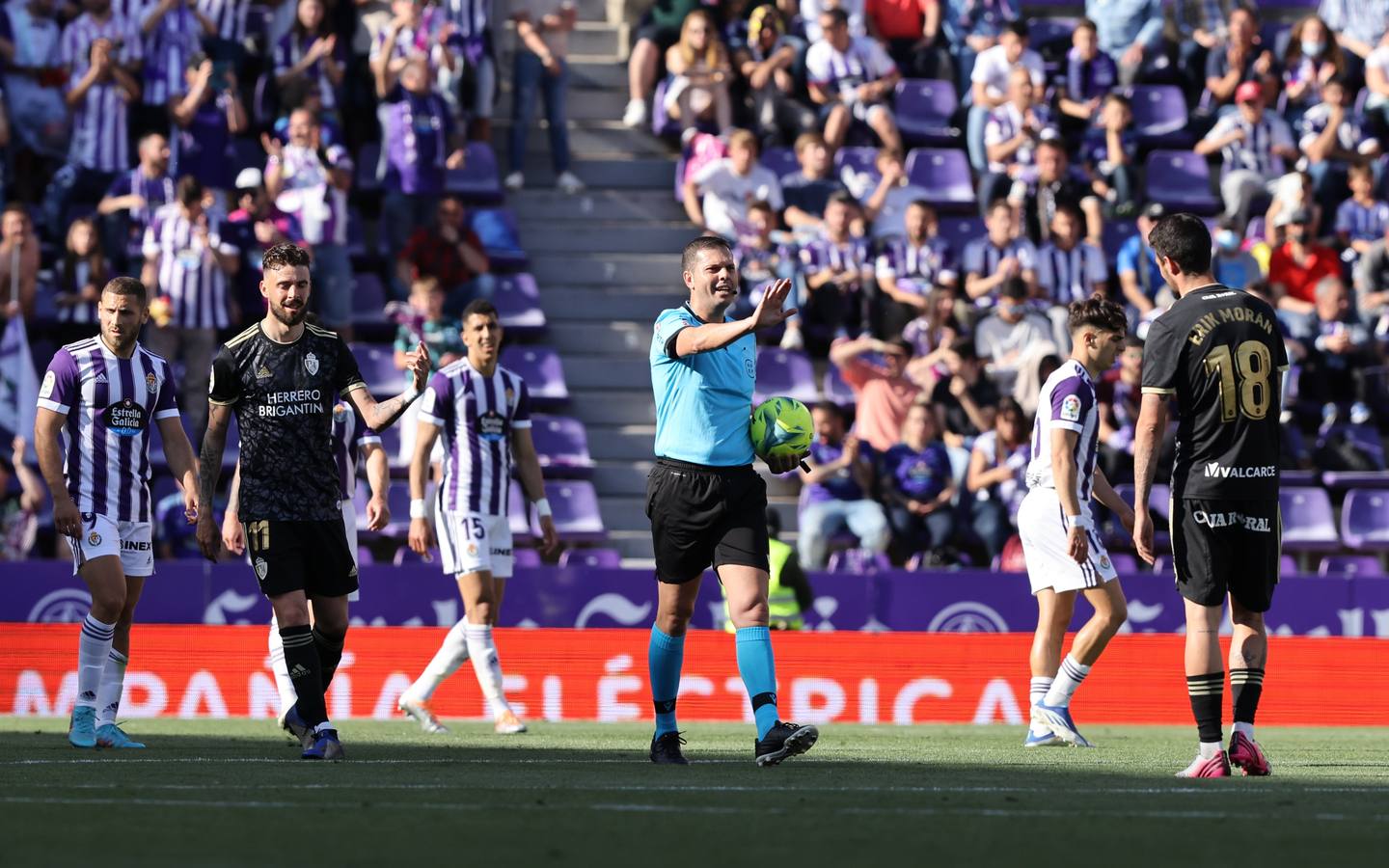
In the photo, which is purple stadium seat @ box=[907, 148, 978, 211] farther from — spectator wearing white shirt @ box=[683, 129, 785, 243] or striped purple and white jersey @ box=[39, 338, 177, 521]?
striped purple and white jersey @ box=[39, 338, 177, 521]

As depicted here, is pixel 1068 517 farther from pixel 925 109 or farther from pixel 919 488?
pixel 925 109

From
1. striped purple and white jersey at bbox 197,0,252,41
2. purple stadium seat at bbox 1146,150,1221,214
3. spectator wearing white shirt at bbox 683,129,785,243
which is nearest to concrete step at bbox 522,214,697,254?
spectator wearing white shirt at bbox 683,129,785,243

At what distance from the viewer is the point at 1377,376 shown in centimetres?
1908

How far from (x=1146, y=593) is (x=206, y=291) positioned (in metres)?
8.11

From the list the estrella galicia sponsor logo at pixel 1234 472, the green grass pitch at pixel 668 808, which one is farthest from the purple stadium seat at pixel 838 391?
the estrella galicia sponsor logo at pixel 1234 472

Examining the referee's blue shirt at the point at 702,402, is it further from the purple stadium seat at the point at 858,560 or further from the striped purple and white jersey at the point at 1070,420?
the purple stadium seat at the point at 858,560

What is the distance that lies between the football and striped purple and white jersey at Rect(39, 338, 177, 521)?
3.46m

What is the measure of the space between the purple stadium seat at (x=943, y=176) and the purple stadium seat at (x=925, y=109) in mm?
475

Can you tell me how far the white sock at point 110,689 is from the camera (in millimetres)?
10680

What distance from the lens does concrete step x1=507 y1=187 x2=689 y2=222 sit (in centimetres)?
Answer: 2078

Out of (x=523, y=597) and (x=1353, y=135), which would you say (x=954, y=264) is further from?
(x=523, y=597)

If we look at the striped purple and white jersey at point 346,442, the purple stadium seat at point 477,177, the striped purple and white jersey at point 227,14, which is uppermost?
the striped purple and white jersey at point 227,14

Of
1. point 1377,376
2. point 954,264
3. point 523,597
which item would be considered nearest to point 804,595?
point 523,597

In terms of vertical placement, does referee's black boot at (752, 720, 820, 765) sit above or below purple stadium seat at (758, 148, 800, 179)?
below
